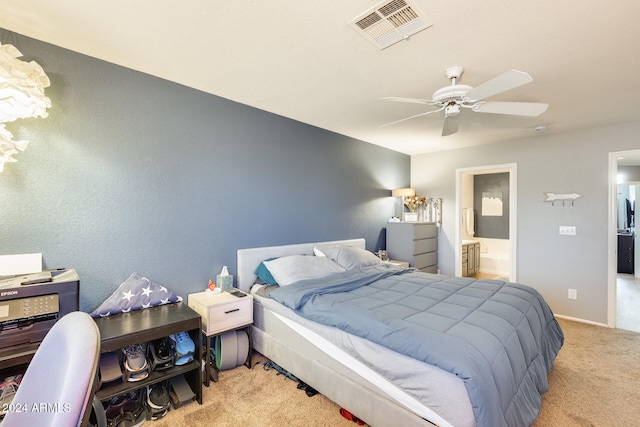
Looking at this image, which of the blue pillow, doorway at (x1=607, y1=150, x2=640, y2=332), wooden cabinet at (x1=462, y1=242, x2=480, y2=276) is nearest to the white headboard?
the blue pillow

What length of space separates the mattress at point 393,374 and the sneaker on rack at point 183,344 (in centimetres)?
73

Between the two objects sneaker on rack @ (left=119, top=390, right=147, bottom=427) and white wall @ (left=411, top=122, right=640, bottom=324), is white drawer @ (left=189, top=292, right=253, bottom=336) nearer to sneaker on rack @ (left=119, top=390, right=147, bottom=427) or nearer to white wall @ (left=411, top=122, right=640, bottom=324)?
sneaker on rack @ (left=119, top=390, right=147, bottom=427)

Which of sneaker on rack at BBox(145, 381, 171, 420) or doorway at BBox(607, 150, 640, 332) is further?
doorway at BBox(607, 150, 640, 332)

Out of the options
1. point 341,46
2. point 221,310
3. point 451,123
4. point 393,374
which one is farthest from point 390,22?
point 221,310

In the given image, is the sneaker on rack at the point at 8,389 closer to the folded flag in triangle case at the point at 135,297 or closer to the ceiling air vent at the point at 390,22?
the folded flag in triangle case at the point at 135,297

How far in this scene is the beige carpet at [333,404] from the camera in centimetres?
191

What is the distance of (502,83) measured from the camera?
1.82 metres

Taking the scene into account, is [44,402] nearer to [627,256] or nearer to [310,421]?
[310,421]

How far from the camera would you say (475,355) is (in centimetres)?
144

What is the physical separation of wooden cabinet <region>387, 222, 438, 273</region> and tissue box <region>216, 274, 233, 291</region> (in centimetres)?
281

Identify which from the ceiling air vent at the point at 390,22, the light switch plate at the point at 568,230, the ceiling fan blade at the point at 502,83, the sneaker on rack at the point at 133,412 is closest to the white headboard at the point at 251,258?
the sneaker on rack at the point at 133,412

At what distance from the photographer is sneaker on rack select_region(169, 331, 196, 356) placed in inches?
83.1

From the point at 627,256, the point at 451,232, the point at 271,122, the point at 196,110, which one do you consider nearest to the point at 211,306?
the point at 196,110

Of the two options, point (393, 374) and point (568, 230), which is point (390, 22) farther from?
point (568, 230)
